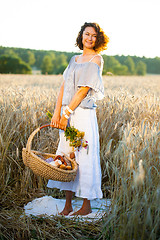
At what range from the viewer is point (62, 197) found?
2904 mm

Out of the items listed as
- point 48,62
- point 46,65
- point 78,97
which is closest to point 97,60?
point 78,97

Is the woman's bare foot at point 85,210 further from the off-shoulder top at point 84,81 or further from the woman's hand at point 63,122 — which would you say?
the off-shoulder top at point 84,81

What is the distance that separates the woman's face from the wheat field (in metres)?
0.77

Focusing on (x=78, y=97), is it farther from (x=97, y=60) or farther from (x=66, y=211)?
(x=66, y=211)

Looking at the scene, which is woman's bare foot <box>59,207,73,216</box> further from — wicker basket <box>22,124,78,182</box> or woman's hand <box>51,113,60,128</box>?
woman's hand <box>51,113,60,128</box>

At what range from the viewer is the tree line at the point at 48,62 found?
5309 centimetres

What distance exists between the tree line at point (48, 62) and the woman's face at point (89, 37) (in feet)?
172

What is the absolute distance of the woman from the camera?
2269 mm

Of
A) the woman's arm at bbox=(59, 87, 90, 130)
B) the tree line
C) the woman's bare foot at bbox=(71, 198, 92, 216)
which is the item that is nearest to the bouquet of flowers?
the woman's arm at bbox=(59, 87, 90, 130)

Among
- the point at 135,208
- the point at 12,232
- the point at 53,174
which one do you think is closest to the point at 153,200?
the point at 135,208

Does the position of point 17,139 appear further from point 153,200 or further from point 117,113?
point 153,200

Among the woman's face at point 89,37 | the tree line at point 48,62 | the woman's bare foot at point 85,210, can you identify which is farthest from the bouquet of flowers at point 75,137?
the tree line at point 48,62

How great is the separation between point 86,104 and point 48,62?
66916 mm

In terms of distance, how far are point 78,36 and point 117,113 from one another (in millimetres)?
1172
